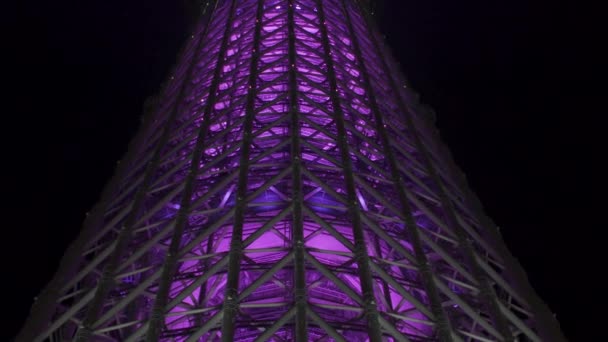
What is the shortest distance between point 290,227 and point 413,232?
5.81 metres

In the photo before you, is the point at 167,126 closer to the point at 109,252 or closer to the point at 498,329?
the point at 109,252

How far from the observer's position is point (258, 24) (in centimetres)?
3856

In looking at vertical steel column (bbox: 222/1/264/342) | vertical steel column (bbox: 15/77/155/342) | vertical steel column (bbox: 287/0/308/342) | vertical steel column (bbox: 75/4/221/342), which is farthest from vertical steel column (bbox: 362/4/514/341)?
vertical steel column (bbox: 15/77/155/342)

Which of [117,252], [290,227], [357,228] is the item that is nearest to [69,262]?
[117,252]

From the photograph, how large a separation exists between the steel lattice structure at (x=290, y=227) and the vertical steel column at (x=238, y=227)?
6cm

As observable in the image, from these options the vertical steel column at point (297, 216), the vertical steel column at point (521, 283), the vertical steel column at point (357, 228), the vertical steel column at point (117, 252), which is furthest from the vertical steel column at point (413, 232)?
the vertical steel column at point (117, 252)

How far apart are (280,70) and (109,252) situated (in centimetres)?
1443

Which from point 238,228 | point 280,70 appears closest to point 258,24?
point 280,70

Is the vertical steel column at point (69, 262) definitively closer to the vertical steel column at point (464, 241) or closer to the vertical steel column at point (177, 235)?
the vertical steel column at point (177, 235)

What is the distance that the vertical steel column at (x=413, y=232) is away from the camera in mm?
19219

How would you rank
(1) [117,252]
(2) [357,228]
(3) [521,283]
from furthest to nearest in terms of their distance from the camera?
1. (3) [521,283]
2. (1) [117,252]
3. (2) [357,228]

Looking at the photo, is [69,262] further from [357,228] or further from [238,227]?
[357,228]

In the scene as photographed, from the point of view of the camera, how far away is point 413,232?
2330cm

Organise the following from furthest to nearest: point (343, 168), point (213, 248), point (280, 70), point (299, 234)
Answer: point (280, 70) → point (213, 248) → point (343, 168) → point (299, 234)
